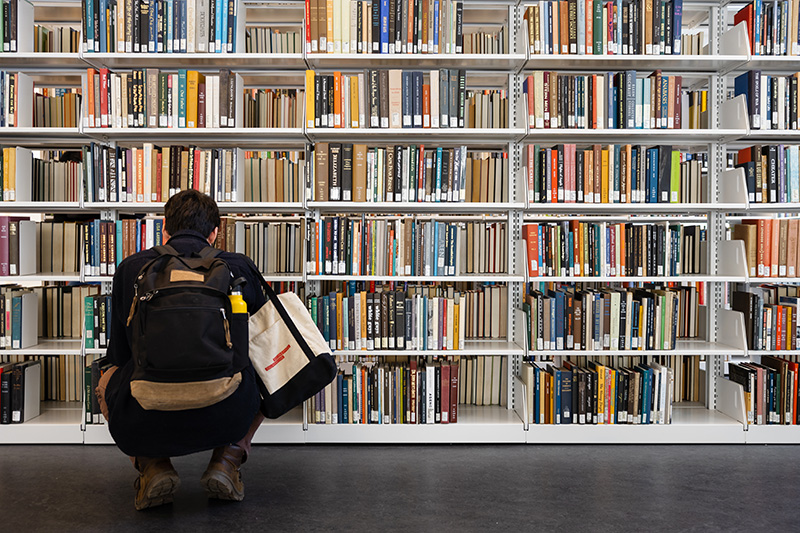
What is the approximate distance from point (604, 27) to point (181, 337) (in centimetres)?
253

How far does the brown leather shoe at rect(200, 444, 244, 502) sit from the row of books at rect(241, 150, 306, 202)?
1479mm

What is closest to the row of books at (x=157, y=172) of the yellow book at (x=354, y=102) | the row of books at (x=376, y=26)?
the yellow book at (x=354, y=102)

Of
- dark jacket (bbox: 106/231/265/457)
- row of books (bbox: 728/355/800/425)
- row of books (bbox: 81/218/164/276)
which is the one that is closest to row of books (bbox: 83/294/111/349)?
row of books (bbox: 81/218/164/276)

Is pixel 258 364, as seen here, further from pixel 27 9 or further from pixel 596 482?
pixel 27 9

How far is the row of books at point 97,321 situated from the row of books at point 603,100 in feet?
7.66

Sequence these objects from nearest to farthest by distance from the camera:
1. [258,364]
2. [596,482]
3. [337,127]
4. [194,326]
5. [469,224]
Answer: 1. [194,326]
2. [258,364]
3. [596,482]
4. [337,127]
5. [469,224]

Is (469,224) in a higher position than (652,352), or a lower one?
higher

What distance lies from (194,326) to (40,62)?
2.17 meters

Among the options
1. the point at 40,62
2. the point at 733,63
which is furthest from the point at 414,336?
the point at 40,62

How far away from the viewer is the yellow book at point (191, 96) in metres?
3.10

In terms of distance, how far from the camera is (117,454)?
3004 mm

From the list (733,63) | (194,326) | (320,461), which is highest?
(733,63)

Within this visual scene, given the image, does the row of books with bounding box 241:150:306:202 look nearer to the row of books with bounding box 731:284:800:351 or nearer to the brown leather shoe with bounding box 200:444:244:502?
the brown leather shoe with bounding box 200:444:244:502

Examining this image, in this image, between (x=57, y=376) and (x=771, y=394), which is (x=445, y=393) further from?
(x=57, y=376)
